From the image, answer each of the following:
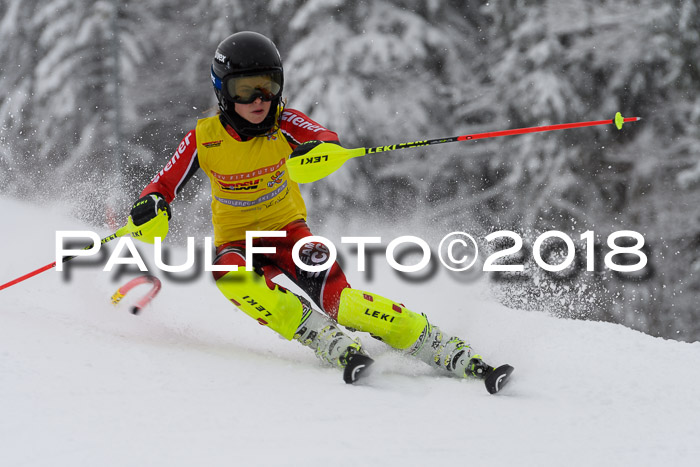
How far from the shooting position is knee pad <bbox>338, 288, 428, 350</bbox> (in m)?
3.67

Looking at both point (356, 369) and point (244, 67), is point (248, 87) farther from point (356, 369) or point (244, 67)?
point (356, 369)

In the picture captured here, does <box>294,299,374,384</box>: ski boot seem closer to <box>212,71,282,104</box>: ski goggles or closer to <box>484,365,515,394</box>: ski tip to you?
<box>484,365,515,394</box>: ski tip

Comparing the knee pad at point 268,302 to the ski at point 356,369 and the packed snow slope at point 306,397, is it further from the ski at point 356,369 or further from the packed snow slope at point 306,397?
the ski at point 356,369

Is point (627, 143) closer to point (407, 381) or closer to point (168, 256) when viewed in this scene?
point (168, 256)

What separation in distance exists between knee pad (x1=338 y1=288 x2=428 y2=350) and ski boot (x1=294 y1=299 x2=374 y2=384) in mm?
109

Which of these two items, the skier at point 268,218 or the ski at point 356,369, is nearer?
the ski at point 356,369

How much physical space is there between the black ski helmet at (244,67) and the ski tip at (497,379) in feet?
5.93

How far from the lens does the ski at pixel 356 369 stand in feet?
10.9

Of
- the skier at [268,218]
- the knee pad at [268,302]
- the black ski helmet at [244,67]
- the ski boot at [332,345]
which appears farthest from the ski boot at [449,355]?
the black ski helmet at [244,67]

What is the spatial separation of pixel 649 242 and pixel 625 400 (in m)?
9.54

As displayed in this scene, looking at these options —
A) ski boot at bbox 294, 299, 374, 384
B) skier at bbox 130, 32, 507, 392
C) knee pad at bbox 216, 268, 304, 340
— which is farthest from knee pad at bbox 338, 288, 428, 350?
knee pad at bbox 216, 268, 304, 340

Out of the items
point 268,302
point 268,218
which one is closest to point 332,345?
point 268,302

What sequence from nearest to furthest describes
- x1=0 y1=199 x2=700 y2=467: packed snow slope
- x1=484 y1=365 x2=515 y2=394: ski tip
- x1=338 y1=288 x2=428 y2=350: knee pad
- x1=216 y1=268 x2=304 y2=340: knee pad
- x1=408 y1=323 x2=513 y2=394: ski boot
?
x1=0 y1=199 x2=700 y2=467: packed snow slope < x1=484 y1=365 x2=515 y2=394: ski tip < x1=408 y1=323 x2=513 y2=394: ski boot < x1=338 y1=288 x2=428 y2=350: knee pad < x1=216 y1=268 x2=304 y2=340: knee pad

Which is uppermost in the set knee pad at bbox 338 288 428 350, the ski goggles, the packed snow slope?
the ski goggles
